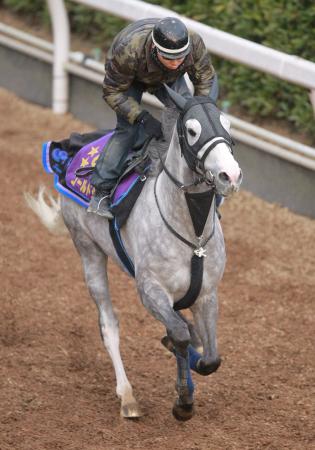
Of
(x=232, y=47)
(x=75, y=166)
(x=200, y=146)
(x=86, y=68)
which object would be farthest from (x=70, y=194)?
(x=86, y=68)

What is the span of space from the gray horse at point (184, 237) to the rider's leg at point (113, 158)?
250 mm

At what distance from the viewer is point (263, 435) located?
6.22m

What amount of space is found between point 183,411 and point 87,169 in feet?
5.81

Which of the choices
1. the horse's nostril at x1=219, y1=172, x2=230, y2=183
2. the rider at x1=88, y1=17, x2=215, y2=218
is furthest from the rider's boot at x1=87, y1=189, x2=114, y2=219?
the horse's nostril at x1=219, y1=172, x2=230, y2=183

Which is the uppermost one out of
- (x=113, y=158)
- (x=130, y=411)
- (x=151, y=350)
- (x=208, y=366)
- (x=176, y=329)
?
(x=113, y=158)

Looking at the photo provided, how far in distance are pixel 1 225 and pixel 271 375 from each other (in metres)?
3.40

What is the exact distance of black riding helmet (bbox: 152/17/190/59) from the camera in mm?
5609

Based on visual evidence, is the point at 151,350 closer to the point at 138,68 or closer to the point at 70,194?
the point at 70,194

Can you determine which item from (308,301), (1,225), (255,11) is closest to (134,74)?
(308,301)

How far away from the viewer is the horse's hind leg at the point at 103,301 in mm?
6655

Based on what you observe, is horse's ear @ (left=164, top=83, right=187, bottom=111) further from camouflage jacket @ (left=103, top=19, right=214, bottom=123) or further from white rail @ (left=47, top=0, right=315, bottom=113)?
white rail @ (left=47, top=0, right=315, bottom=113)

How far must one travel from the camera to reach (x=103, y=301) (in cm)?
686

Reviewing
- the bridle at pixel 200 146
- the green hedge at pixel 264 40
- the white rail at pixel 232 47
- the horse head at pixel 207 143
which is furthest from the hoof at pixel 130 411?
the green hedge at pixel 264 40

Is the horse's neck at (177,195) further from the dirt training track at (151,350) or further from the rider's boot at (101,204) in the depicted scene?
the dirt training track at (151,350)
